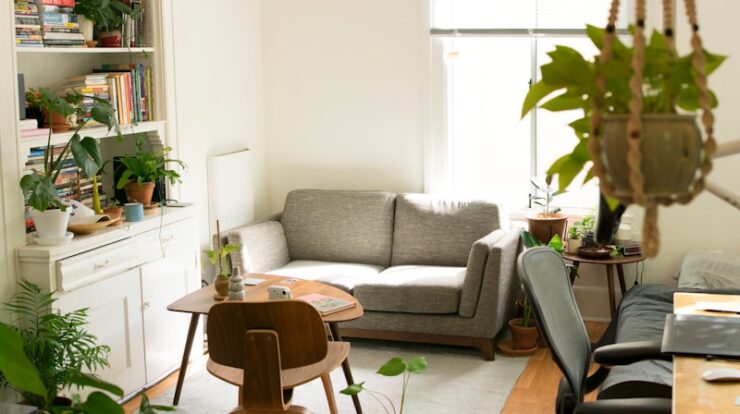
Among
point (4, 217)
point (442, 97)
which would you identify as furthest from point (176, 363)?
point (442, 97)

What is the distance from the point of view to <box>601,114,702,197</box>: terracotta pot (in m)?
1.00

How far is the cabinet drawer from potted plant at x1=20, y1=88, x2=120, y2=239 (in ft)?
0.48

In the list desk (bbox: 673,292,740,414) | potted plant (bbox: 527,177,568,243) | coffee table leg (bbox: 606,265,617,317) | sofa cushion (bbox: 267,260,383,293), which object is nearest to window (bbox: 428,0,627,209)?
potted plant (bbox: 527,177,568,243)

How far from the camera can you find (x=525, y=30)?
6.01m

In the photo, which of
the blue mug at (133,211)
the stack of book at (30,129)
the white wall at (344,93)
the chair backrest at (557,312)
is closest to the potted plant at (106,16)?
the stack of book at (30,129)

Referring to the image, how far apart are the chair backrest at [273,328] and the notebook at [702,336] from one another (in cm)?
122

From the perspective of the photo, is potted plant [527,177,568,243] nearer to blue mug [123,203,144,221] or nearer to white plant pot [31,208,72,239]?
blue mug [123,203,144,221]

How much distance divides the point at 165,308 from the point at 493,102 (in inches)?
96.9

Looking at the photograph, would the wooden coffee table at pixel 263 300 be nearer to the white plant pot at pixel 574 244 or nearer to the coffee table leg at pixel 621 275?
the white plant pot at pixel 574 244

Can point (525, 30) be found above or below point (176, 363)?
above

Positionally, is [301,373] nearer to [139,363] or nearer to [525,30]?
[139,363]

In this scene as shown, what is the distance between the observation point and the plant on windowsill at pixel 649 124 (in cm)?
99

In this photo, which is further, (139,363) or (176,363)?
(176,363)

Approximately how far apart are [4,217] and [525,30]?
3311 millimetres
